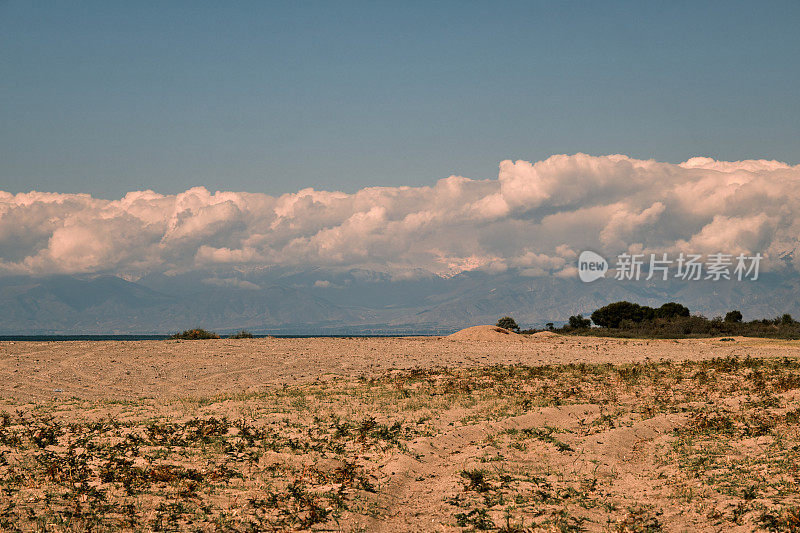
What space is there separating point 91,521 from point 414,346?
31.4 metres

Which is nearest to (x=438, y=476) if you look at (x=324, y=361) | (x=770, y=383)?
(x=770, y=383)

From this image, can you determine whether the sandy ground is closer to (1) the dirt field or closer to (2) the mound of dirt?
(1) the dirt field

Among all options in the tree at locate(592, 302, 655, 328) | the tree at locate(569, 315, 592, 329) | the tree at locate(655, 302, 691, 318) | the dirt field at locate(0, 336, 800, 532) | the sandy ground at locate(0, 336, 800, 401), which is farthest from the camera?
the tree at locate(655, 302, 691, 318)

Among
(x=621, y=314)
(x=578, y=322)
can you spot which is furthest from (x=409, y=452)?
(x=621, y=314)

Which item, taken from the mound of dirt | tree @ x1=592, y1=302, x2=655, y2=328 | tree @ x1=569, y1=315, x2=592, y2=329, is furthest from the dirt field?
tree @ x1=592, y1=302, x2=655, y2=328

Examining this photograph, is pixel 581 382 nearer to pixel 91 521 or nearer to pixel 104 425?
pixel 104 425

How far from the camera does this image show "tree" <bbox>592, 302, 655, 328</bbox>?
87.1 meters

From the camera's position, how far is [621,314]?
288 ft

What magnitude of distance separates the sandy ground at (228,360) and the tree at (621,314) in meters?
47.2

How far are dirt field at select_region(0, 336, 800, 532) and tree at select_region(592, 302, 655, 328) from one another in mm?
63768

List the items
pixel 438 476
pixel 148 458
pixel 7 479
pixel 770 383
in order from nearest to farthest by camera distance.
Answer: pixel 7 479 → pixel 438 476 → pixel 148 458 → pixel 770 383

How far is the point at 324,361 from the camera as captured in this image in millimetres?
30812

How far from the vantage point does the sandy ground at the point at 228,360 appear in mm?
23609

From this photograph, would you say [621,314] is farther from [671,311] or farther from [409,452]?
[409,452]
